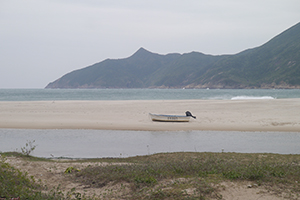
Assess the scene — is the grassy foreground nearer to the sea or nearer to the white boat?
the sea

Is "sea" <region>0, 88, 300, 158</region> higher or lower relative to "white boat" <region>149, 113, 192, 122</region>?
lower

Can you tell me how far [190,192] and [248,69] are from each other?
19337 centimetres

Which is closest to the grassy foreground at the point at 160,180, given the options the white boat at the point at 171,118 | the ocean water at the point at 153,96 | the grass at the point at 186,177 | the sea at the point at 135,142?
the grass at the point at 186,177

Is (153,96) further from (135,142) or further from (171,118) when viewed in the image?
(135,142)

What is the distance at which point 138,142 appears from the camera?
16031mm

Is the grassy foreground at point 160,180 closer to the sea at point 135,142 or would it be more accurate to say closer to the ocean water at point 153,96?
the sea at point 135,142

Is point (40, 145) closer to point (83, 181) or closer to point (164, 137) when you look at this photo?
point (164, 137)

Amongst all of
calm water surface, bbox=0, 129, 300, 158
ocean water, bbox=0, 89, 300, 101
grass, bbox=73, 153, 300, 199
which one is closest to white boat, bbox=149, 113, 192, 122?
calm water surface, bbox=0, 129, 300, 158

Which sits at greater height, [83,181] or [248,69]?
[248,69]

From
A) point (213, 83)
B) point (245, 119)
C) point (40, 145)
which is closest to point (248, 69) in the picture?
point (213, 83)

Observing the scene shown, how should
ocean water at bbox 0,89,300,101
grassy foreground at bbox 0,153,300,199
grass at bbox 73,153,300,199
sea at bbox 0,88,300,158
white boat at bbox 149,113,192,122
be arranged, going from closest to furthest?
grassy foreground at bbox 0,153,300,199 < grass at bbox 73,153,300,199 < sea at bbox 0,88,300,158 < white boat at bbox 149,113,192,122 < ocean water at bbox 0,89,300,101

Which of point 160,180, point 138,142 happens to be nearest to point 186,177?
point 160,180

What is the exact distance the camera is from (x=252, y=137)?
56.4ft

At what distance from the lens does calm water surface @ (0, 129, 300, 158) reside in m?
13.7
